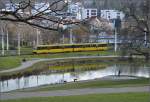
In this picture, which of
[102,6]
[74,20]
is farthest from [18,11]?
[102,6]

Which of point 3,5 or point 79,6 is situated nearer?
point 3,5

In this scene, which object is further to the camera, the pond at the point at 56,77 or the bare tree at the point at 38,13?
the pond at the point at 56,77

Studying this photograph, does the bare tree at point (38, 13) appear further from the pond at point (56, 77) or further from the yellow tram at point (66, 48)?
the yellow tram at point (66, 48)

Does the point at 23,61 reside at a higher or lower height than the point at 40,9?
lower

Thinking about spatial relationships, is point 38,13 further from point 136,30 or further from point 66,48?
point 66,48

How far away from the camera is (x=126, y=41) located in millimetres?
34344

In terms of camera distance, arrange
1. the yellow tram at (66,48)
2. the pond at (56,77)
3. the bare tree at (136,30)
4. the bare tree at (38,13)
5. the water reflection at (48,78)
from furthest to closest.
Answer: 1. the yellow tram at (66,48)
2. the pond at (56,77)
3. the water reflection at (48,78)
4. the bare tree at (136,30)
5. the bare tree at (38,13)

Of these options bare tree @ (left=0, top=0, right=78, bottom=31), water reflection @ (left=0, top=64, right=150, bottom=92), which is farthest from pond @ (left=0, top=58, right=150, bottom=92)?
bare tree @ (left=0, top=0, right=78, bottom=31)

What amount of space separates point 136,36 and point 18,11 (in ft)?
74.2

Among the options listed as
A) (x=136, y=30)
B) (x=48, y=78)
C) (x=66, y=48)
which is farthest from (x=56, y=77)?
(x=66, y=48)

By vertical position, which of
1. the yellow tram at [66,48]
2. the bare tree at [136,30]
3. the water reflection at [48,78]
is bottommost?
the water reflection at [48,78]

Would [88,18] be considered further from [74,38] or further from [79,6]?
[74,38]

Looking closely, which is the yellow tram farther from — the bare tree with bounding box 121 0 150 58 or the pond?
the bare tree with bounding box 121 0 150 58

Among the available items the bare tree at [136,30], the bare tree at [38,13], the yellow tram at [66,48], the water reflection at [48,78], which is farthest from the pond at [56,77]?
the yellow tram at [66,48]
